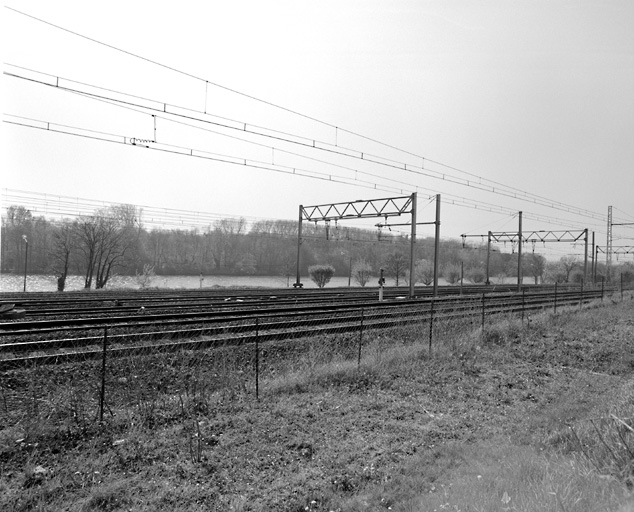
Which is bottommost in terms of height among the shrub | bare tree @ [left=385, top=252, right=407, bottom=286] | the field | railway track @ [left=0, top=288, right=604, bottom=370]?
the field

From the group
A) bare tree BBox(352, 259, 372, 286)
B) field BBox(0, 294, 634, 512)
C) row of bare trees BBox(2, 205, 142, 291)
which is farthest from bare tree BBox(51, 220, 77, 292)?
field BBox(0, 294, 634, 512)

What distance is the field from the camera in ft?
15.0

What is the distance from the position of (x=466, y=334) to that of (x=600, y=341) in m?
4.66

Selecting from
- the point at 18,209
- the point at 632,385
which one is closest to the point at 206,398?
the point at 632,385

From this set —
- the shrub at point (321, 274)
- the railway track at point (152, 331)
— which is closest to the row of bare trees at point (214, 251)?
the shrub at point (321, 274)

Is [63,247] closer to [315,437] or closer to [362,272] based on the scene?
[362,272]

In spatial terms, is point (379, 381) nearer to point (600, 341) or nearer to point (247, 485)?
point (247, 485)

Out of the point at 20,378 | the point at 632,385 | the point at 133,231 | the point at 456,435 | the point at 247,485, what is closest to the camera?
the point at 247,485

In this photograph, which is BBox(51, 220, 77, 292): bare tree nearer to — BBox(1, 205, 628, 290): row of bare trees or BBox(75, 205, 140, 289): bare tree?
BBox(1, 205, 628, 290): row of bare trees

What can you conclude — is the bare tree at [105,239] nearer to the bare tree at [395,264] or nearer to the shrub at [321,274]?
the shrub at [321,274]

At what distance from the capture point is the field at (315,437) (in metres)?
4.56

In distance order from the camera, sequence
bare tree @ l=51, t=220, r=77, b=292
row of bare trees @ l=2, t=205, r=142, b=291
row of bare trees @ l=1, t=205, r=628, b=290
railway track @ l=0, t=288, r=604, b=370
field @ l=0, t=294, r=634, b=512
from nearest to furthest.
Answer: field @ l=0, t=294, r=634, b=512 < railway track @ l=0, t=288, r=604, b=370 < bare tree @ l=51, t=220, r=77, b=292 < row of bare trees @ l=2, t=205, r=142, b=291 < row of bare trees @ l=1, t=205, r=628, b=290

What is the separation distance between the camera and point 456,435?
6570 millimetres

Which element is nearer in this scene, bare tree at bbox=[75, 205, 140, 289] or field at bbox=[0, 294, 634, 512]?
field at bbox=[0, 294, 634, 512]
